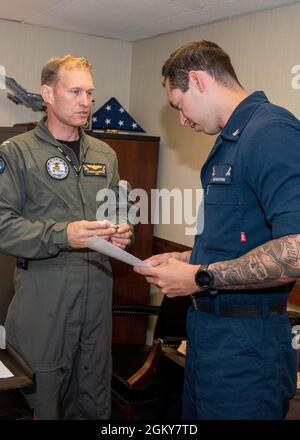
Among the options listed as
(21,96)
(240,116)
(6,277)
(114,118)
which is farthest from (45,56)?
(240,116)

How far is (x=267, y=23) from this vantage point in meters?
2.91

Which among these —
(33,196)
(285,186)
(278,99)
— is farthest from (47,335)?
(278,99)

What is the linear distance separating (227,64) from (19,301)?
134 cm

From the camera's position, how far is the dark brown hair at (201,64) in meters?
1.58

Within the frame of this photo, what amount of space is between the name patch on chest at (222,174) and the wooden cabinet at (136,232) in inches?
87.2

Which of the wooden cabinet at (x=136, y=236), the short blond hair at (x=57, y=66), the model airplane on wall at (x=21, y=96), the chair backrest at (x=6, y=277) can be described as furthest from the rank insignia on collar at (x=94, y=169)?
the model airplane on wall at (x=21, y=96)

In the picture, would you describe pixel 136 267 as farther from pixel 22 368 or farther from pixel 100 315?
pixel 100 315

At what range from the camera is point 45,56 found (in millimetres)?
3781

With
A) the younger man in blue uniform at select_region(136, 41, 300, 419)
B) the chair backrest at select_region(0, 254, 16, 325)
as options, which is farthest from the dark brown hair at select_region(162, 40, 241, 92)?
the chair backrest at select_region(0, 254, 16, 325)

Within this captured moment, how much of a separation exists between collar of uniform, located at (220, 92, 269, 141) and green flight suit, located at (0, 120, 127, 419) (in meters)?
0.87

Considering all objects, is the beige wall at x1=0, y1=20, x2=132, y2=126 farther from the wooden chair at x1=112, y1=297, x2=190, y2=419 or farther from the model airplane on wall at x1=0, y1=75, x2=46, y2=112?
the wooden chair at x1=112, y1=297, x2=190, y2=419

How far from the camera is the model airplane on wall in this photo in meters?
3.62

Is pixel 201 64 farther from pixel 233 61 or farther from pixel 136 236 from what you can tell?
pixel 136 236

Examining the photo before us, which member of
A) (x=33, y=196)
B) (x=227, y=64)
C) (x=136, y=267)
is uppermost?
(x=227, y=64)
